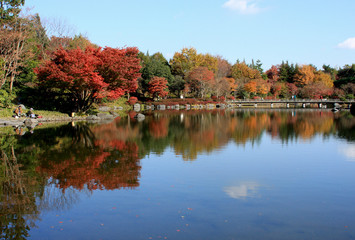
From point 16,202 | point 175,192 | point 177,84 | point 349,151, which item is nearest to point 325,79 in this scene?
point 177,84

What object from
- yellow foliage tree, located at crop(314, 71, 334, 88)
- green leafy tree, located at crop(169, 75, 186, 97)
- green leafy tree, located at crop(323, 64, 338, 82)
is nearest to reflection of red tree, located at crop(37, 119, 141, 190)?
green leafy tree, located at crop(169, 75, 186, 97)

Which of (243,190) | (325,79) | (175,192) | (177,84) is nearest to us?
(175,192)

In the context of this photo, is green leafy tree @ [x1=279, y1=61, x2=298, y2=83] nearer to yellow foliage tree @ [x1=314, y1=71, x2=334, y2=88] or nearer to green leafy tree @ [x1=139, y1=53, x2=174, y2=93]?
yellow foliage tree @ [x1=314, y1=71, x2=334, y2=88]

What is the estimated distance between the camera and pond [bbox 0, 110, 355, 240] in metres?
5.88

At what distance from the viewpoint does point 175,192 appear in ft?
26.3

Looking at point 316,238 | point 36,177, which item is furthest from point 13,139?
point 316,238

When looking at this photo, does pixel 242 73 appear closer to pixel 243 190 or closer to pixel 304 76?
pixel 304 76

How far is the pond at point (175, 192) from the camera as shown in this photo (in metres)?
5.88

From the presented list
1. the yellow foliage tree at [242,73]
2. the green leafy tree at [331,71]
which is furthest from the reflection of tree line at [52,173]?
the green leafy tree at [331,71]

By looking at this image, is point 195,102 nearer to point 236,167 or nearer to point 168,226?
point 236,167

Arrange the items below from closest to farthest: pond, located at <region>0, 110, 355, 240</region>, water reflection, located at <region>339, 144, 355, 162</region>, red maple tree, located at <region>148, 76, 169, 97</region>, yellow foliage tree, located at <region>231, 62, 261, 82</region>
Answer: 1. pond, located at <region>0, 110, 355, 240</region>
2. water reflection, located at <region>339, 144, 355, 162</region>
3. red maple tree, located at <region>148, 76, 169, 97</region>
4. yellow foliage tree, located at <region>231, 62, 261, 82</region>

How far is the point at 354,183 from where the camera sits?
8.90 m

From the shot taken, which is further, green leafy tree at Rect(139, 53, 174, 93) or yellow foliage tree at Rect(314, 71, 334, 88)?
yellow foliage tree at Rect(314, 71, 334, 88)

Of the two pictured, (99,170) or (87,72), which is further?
(87,72)
